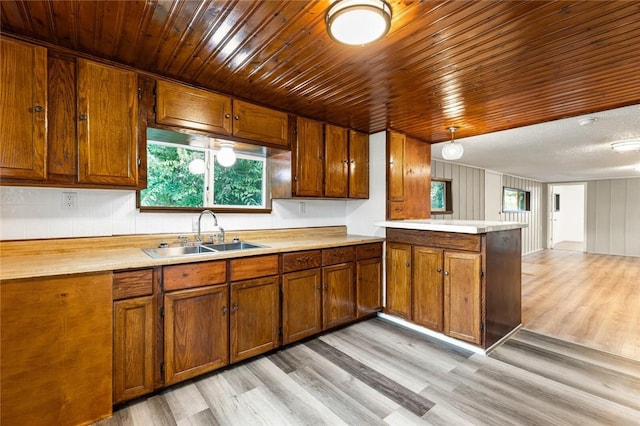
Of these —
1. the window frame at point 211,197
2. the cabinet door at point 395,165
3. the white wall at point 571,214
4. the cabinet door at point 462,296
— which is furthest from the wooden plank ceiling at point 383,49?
the white wall at point 571,214

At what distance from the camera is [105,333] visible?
5.39ft

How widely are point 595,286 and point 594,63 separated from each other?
14.1 feet

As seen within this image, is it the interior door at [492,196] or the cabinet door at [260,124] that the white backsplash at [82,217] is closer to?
the cabinet door at [260,124]

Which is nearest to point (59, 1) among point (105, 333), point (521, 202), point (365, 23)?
point (365, 23)

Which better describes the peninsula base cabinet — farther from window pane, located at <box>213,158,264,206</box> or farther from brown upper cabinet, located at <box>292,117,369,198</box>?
window pane, located at <box>213,158,264,206</box>

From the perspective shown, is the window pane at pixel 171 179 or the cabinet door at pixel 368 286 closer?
the window pane at pixel 171 179


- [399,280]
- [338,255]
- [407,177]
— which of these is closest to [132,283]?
[338,255]

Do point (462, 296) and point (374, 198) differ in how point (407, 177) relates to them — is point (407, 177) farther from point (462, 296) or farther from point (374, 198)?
point (462, 296)

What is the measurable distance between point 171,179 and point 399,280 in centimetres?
249

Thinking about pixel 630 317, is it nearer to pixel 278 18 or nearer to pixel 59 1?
pixel 278 18

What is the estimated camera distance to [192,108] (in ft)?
7.22

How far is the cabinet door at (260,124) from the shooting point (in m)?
2.45

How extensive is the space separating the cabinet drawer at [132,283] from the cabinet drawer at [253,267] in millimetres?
541

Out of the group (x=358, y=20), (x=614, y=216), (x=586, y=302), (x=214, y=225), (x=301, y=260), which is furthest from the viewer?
(x=614, y=216)
